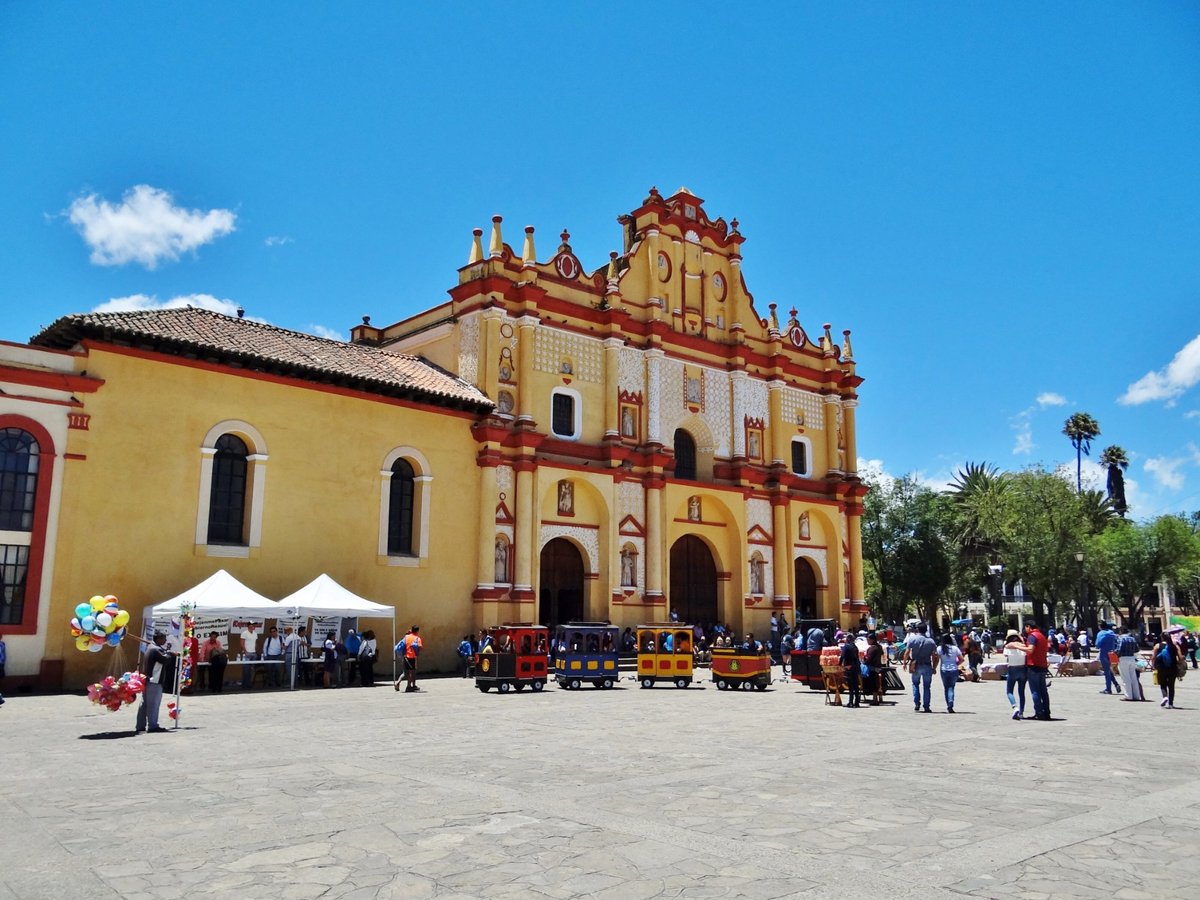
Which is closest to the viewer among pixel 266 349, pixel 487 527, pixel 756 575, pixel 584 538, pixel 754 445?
pixel 266 349

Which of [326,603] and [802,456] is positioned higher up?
[802,456]

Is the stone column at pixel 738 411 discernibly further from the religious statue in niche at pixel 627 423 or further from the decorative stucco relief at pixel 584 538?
the decorative stucco relief at pixel 584 538

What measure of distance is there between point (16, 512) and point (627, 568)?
19.4 m

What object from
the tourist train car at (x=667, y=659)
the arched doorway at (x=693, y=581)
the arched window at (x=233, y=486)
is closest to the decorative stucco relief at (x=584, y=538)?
the arched doorway at (x=693, y=581)

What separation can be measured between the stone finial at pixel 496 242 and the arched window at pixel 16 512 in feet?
50.8

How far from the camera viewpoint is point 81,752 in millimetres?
12039

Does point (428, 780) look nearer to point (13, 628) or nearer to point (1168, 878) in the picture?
point (1168, 878)

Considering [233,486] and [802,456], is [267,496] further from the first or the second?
[802,456]

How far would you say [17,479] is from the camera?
21.8 m

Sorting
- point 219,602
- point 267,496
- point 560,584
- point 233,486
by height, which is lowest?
point 219,602

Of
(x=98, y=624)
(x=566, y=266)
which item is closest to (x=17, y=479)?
(x=98, y=624)

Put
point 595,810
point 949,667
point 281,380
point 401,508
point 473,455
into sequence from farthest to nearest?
point 473,455, point 401,508, point 281,380, point 949,667, point 595,810

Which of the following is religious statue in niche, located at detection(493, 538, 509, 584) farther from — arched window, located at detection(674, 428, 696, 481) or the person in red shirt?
the person in red shirt

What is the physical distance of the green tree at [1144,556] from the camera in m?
54.4
